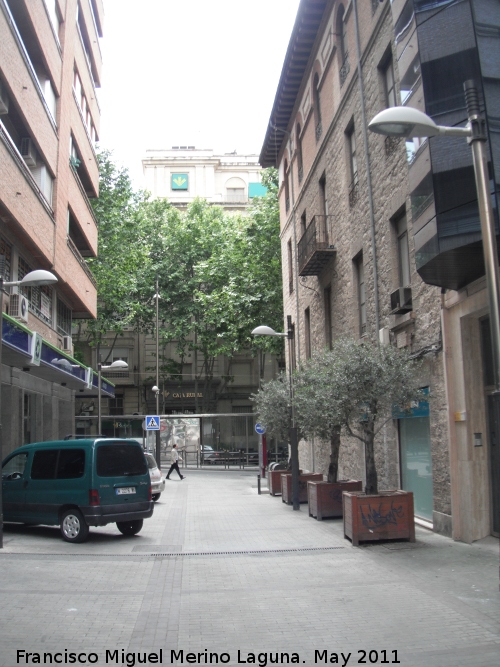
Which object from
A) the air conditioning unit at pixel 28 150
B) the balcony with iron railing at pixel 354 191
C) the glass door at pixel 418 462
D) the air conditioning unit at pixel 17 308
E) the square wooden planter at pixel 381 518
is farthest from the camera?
the air conditioning unit at pixel 28 150

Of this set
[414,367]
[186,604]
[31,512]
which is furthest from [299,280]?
[186,604]

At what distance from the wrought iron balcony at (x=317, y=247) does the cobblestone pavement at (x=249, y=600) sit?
32.5ft

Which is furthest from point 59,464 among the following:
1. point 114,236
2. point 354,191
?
point 114,236

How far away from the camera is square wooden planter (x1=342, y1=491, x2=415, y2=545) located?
11.4 metres

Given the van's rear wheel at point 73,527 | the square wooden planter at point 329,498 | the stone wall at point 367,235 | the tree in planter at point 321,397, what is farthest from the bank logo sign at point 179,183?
the van's rear wheel at point 73,527

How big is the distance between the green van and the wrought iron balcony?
9903mm

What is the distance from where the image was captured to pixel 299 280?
2659 centimetres

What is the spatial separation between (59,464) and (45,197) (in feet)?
38.2

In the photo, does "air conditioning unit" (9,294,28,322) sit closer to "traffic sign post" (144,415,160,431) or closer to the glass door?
the glass door

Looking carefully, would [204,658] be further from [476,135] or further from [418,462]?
[418,462]

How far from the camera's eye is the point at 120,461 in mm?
13047

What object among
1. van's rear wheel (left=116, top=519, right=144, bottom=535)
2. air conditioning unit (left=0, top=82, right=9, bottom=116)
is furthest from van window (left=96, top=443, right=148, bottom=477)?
air conditioning unit (left=0, top=82, right=9, bottom=116)

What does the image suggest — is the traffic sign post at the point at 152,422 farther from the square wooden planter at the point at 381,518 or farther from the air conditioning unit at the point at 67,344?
the square wooden planter at the point at 381,518

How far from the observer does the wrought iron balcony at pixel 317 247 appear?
21.0m
